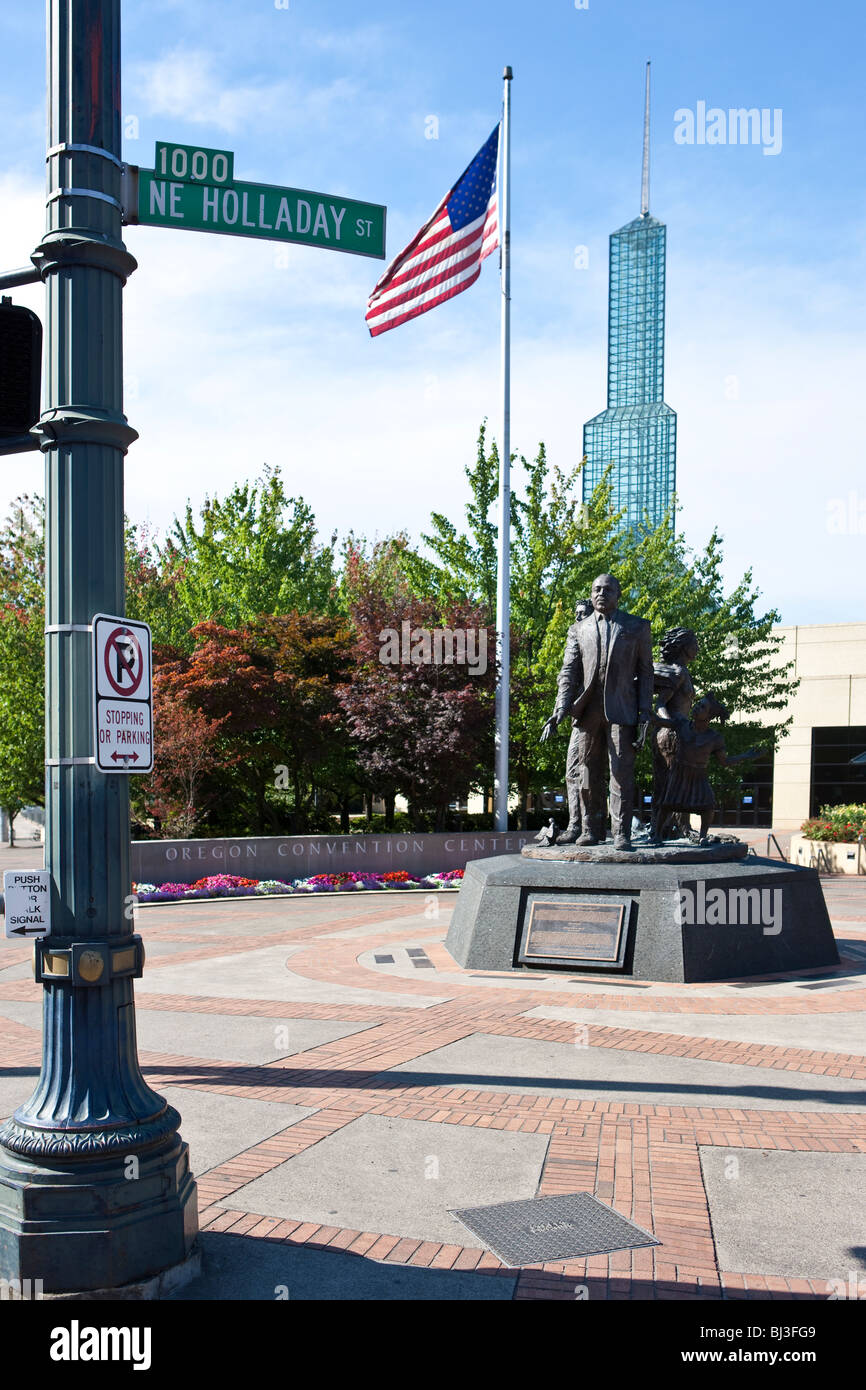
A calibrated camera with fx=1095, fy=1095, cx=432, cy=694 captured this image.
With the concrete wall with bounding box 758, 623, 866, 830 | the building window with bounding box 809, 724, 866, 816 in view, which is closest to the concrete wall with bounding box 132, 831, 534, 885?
the concrete wall with bounding box 758, 623, 866, 830

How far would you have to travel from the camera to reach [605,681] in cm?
1223

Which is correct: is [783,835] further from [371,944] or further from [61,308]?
[61,308]

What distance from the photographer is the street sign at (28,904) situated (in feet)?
13.8

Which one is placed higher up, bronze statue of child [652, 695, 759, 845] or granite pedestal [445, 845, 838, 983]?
bronze statue of child [652, 695, 759, 845]

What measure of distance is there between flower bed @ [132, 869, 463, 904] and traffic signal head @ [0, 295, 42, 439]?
15.8 m

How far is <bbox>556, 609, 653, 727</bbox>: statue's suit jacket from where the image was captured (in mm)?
12211

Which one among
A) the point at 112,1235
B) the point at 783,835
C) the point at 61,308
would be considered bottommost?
the point at 783,835

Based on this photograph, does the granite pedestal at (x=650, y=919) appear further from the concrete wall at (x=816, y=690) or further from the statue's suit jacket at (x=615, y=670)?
the concrete wall at (x=816, y=690)

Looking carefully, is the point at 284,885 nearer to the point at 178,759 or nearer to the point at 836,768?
the point at 178,759

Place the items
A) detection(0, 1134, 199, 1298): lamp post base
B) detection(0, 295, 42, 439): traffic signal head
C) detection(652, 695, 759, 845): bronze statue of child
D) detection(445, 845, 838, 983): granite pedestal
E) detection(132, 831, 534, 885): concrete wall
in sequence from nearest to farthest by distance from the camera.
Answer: detection(0, 1134, 199, 1298): lamp post base
detection(0, 295, 42, 439): traffic signal head
detection(445, 845, 838, 983): granite pedestal
detection(652, 695, 759, 845): bronze statue of child
detection(132, 831, 534, 885): concrete wall

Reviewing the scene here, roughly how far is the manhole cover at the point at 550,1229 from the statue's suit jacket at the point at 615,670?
7.33 m

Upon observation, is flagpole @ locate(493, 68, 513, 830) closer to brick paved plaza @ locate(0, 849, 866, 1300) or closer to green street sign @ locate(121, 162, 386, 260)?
brick paved plaza @ locate(0, 849, 866, 1300)
